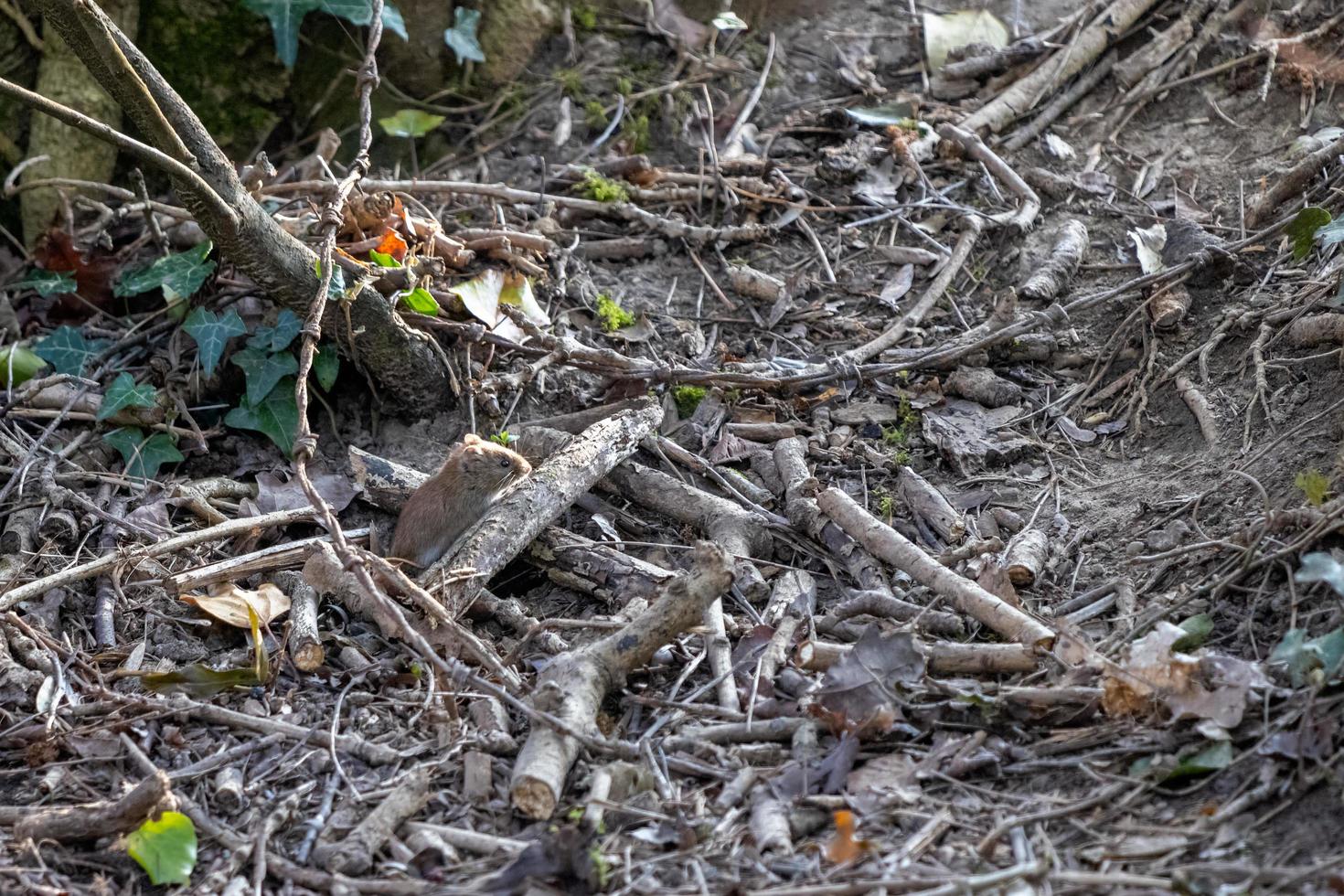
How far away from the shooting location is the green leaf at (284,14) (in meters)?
5.21

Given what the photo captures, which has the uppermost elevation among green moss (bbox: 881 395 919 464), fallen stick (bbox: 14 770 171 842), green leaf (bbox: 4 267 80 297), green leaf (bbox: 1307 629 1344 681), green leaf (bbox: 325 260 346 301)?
green leaf (bbox: 1307 629 1344 681)

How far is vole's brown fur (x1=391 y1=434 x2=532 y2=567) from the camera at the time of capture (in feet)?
12.3

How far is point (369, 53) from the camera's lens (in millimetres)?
4113

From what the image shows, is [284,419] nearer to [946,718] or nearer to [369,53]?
[369,53]

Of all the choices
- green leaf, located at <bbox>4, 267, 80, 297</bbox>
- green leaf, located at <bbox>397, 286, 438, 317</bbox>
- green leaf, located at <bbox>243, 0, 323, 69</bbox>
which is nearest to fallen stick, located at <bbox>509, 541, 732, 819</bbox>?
green leaf, located at <bbox>397, 286, 438, 317</bbox>

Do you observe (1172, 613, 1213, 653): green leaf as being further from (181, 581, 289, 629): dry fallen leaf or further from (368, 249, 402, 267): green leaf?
(368, 249, 402, 267): green leaf

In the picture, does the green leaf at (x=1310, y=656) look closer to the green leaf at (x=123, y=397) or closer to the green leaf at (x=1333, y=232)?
the green leaf at (x=1333, y=232)

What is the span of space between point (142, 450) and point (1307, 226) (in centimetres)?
402

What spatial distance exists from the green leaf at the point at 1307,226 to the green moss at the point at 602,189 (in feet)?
8.66

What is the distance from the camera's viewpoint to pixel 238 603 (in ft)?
11.5

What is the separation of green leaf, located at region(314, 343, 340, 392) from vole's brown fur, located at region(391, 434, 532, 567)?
0.69 metres

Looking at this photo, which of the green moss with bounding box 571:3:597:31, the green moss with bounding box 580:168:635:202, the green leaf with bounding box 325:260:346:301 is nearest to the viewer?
the green leaf with bounding box 325:260:346:301

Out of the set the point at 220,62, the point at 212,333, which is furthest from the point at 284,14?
the point at 212,333

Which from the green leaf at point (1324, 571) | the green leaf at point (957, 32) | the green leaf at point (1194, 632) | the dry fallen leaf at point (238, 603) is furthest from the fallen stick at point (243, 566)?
the green leaf at point (957, 32)
